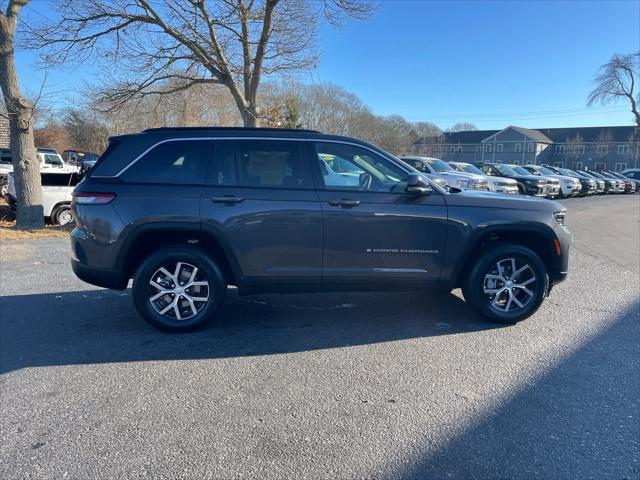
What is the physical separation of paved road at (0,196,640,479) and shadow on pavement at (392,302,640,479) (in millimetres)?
11

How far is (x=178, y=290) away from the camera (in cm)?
419

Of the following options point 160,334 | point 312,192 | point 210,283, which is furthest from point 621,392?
point 160,334

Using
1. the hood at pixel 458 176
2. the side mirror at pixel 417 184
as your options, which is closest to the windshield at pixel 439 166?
the hood at pixel 458 176

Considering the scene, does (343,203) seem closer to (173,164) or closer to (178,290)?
(173,164)

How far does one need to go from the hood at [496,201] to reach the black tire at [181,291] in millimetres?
2415

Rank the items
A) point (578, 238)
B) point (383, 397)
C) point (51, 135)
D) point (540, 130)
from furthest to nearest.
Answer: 1. point (540, 130)
2. point (51, 135)
3. point (578, 238)
4. point (383, 397)

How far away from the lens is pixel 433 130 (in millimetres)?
88750

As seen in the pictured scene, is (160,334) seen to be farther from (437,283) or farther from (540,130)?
(540,130)

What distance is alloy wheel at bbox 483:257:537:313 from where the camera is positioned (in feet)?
14.6

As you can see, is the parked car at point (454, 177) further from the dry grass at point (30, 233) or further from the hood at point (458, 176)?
the dry grass at point (30, 233)

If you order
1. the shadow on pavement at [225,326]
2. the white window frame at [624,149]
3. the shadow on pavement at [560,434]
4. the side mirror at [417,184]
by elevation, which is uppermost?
the white window frame at [624,149]

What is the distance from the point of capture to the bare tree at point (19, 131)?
10367 mm

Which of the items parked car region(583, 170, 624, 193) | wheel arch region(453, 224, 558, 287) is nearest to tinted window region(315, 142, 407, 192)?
wheel arch region(453, 224, 558, 287)

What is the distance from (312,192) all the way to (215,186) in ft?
3.00
